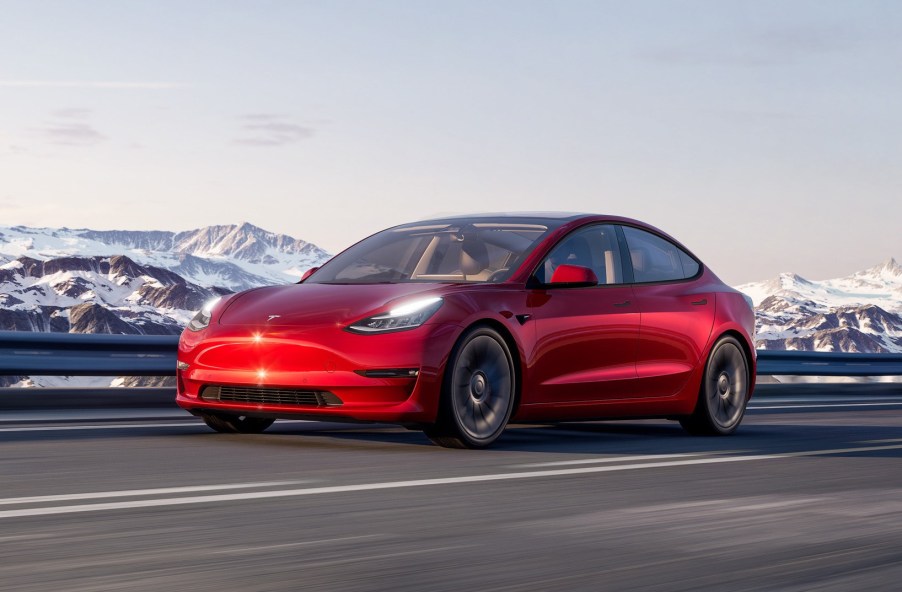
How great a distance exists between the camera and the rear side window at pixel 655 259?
9312mm

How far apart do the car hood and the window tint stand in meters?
1.10

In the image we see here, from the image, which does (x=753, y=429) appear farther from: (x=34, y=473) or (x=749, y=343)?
(x=34, y=473)

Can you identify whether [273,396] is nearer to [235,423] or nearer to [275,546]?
[235,423]

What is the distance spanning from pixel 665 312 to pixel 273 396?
2.95 m

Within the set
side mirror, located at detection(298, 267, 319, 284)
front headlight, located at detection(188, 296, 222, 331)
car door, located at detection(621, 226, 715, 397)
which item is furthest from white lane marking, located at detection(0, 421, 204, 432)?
car door, located at detection(621, 226, 715, 397)

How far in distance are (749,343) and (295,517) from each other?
571 cm

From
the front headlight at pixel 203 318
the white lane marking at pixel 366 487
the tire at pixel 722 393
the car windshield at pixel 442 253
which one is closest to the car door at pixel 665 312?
the tire at pixel 722 393

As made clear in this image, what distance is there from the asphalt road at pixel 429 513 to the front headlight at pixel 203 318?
2.17ft

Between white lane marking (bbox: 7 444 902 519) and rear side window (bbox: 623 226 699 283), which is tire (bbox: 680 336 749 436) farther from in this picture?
white lane marking (bbox: 7 444 902 519)

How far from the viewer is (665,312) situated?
9.20 m

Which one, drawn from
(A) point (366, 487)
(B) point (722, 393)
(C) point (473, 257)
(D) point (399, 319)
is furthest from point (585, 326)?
(A) point (366, 487)

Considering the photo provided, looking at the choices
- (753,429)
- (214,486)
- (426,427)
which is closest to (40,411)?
(426,427)

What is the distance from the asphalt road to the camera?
4035 millimetres

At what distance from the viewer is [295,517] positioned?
16.4ft
